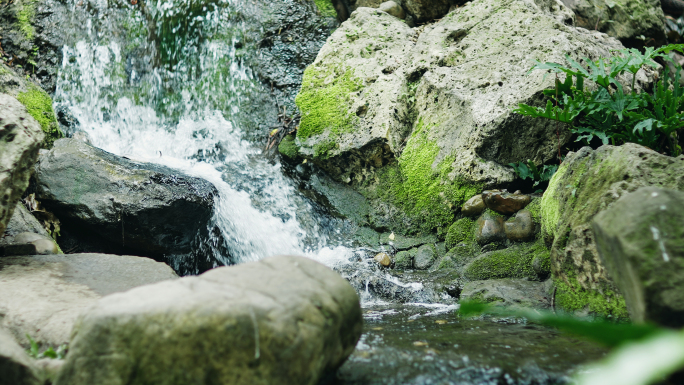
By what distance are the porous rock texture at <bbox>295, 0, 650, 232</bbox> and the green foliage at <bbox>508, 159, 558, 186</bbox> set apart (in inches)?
4.1

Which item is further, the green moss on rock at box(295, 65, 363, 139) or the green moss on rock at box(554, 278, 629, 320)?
the green moss on rock at box(295, 65, 363, 139)

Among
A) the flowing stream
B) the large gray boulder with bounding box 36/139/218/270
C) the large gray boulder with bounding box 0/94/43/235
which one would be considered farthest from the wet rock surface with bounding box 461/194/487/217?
the large gray boulder with bounding box 0/94/43/235

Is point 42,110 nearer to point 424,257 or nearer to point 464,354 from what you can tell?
point 424,257

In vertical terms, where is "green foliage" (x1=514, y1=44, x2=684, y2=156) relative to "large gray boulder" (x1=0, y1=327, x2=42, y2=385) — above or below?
above

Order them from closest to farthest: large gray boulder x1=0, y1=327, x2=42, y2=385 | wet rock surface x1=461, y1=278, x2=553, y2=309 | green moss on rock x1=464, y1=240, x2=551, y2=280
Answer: large gray boulder x1=0, y1=327, x2=42, y2=385 → wet rock surface x1=461, y1=278, x2=553, y2=309 → green moss on rock x1=464, y1=240, x2=551, y2=280

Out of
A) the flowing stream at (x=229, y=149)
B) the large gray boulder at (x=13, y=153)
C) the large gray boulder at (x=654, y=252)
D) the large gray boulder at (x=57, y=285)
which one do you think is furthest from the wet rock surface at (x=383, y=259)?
the large gray boulder at (x=13, y=153)

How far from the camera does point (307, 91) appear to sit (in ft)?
22.5

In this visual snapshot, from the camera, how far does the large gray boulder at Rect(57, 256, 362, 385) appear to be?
1.74 m

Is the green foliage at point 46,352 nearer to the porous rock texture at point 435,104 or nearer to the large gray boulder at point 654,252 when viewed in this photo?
the large gray boulder at point 654,252

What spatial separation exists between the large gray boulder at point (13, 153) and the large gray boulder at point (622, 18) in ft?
25.0

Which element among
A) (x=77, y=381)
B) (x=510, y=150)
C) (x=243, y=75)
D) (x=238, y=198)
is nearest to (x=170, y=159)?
(x=238, y=198)

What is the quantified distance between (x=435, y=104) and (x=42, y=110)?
530 cm

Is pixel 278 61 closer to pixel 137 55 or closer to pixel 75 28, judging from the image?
pixel 137 55

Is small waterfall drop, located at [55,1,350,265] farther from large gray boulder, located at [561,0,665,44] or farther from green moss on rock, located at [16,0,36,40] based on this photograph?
large gray boulder, located at [561,0,665,44]
